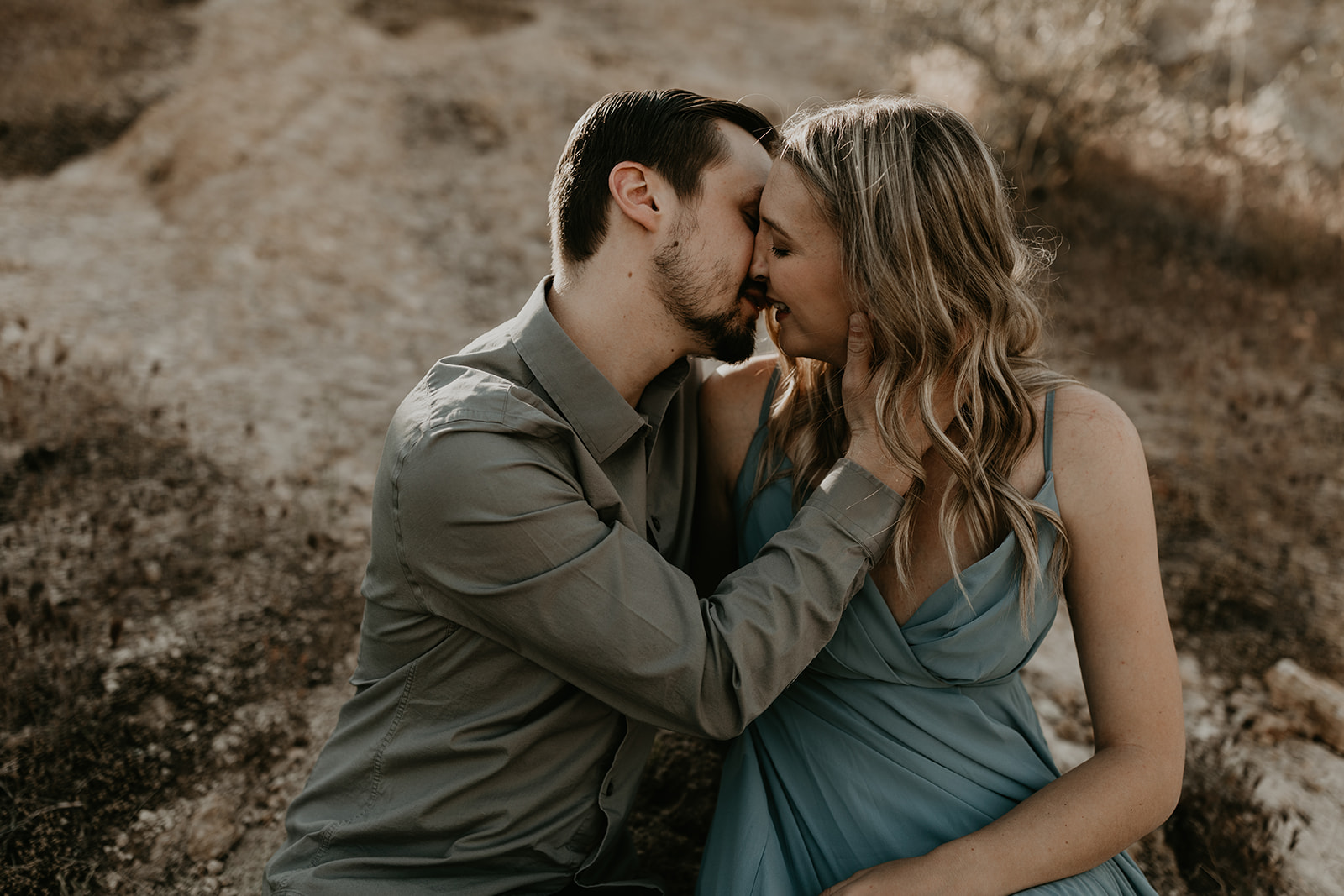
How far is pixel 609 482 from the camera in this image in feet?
6.72

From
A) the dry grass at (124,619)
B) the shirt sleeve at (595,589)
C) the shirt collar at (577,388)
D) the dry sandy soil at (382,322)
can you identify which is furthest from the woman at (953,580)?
the dry grass at (124,619)

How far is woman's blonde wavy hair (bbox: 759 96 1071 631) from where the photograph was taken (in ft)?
7.07

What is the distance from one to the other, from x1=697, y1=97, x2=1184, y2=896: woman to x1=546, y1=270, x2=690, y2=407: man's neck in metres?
0.32

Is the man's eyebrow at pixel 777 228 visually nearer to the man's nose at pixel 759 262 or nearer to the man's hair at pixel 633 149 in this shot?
the man's nose at pixel 759 262

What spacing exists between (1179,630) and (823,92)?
6857mm

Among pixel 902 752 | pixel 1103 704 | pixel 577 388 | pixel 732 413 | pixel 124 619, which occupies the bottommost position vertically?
pixel 124 619

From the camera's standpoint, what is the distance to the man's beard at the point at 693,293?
2.35m

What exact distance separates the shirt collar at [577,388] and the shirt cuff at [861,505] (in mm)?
493

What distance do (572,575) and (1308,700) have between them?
3.23 m

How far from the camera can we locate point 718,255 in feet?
7.80

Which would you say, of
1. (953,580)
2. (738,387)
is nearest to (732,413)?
(738,387)

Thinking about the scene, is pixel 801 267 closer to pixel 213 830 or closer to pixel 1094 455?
pixel 1094 455

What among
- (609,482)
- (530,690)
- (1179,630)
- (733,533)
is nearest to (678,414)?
(733,533)

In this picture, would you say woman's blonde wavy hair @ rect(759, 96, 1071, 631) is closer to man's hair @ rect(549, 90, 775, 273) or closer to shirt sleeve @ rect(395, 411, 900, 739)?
man's hair @ rect(549, 90, 775, 273)
